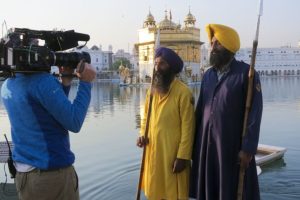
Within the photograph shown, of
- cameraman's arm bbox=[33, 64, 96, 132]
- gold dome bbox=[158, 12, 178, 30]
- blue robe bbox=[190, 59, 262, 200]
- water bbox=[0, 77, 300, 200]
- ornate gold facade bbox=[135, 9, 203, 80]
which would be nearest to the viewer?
cameraman's arm bbox=[33, 64, 96, 132]

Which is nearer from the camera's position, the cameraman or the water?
the cameraman

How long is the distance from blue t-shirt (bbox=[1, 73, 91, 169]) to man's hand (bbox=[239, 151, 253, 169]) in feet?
3.50

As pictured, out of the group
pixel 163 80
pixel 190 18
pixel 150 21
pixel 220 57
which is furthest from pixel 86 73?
pixel 190 18

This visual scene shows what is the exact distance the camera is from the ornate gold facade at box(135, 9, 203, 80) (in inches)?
1964

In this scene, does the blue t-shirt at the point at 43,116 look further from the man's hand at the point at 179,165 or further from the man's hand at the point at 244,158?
the man's hand at the point at 244,158

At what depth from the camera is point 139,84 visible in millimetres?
50406

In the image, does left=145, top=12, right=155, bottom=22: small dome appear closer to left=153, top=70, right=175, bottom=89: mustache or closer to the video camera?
left=153, top=70, right=175, bottom=89: mustache

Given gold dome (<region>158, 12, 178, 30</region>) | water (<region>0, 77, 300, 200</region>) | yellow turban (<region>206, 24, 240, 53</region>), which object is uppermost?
gold dome (<region>158, 12, 178, 30</region>)

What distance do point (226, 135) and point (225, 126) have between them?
6cm

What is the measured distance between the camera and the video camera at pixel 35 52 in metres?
2.37

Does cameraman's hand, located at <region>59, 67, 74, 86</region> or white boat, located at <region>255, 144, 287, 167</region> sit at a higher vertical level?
cameraman's hand, located at <region>59, 67, 74, 86</region>

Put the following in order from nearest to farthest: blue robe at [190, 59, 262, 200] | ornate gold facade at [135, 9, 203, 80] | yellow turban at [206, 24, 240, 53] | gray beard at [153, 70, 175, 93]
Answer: blue robe at [190, 59, 262, 200] < yellow turban at [206, 24, 240, 53] < gray beard at [153, 70, 175, 93] < ornate gold facade at [135, 9, 203, 80]

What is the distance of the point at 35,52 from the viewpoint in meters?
2.40

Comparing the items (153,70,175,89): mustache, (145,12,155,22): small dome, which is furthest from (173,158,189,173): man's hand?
(145,12,155,22): small dome
